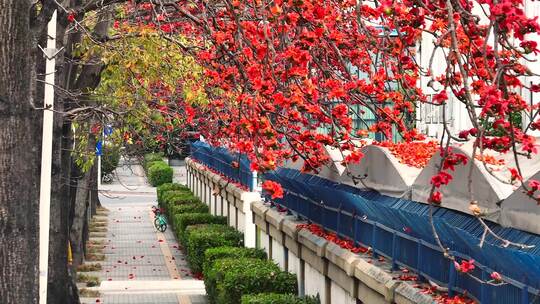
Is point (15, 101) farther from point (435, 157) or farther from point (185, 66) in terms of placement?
point (185, 66)

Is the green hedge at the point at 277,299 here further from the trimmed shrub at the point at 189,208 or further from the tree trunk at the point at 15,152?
the trimmed shrub at the point at 189,208

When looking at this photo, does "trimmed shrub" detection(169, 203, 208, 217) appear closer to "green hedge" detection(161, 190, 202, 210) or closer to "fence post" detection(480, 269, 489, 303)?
"green hedge" detection(161, 190, 202, 210)

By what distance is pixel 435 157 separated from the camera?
11.9 meters

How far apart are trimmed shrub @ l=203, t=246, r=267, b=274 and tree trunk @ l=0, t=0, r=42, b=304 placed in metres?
11.6

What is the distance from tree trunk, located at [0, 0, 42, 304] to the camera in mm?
10750

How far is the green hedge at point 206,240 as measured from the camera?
27.3 metres

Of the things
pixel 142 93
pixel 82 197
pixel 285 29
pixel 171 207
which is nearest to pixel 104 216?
pixel 171 207

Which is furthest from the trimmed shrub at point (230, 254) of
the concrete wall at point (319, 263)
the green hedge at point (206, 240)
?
the green hedge at point (206, 240)

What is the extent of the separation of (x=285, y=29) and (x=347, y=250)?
4.15 meters

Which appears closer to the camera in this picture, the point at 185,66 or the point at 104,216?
the point at 185,66

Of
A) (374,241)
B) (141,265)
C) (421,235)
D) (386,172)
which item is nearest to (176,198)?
(141,265)

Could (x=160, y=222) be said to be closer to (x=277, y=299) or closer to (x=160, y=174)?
(x=160, y=174)

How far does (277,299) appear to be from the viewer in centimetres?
1648

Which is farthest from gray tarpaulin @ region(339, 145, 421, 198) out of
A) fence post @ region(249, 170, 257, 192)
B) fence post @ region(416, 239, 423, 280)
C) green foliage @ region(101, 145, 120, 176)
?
green foliage @ region(101, 145, 120, 176)
